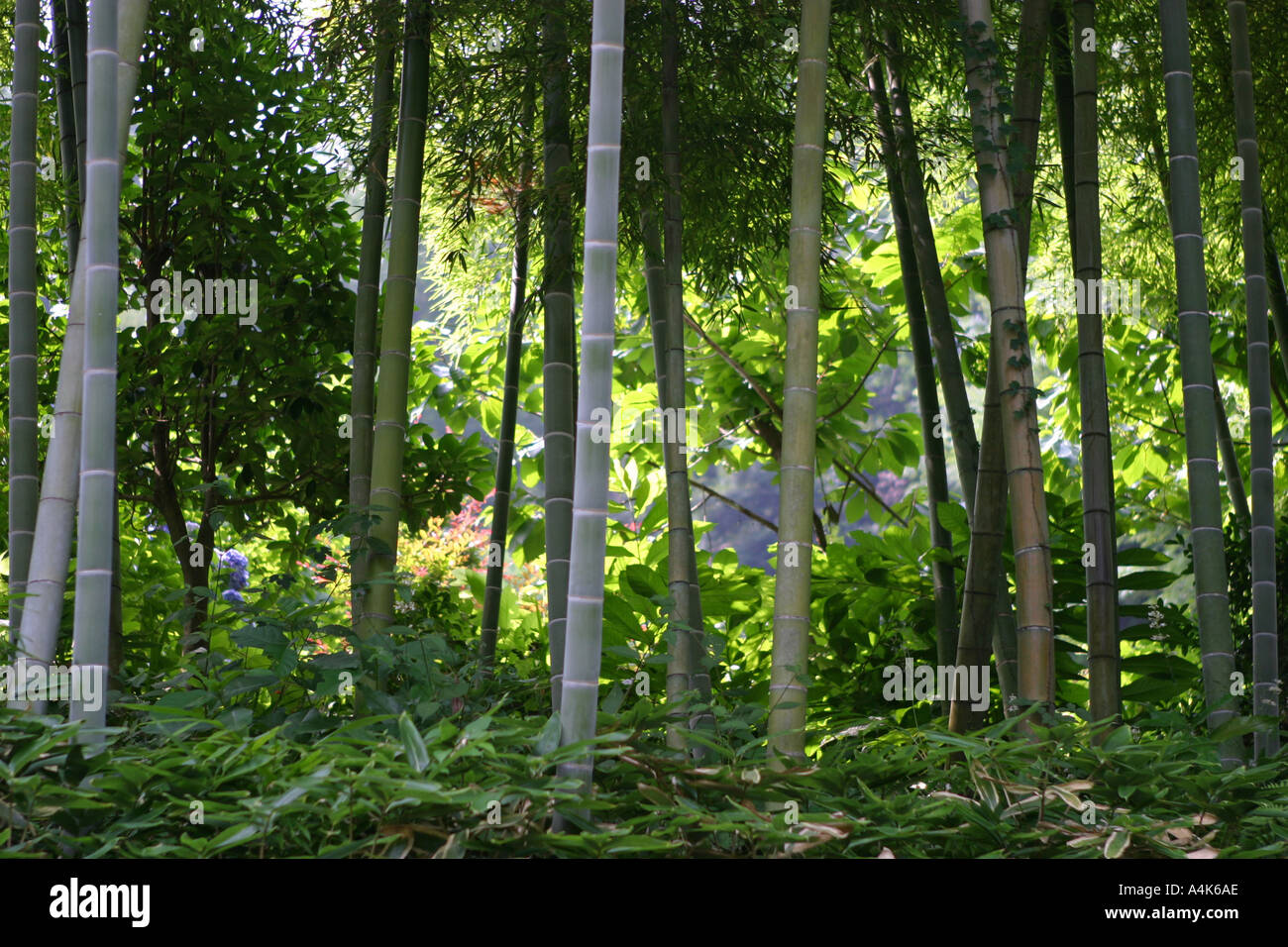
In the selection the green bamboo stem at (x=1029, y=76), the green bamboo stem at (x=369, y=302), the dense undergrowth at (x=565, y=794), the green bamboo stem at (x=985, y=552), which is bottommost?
the dense undergrowth at (x=565, y=794)

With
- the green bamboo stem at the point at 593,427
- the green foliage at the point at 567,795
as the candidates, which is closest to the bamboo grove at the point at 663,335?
the green bamboo stem at the point at 593,427

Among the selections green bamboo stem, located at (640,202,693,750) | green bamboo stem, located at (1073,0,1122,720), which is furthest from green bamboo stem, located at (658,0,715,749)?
green bamboo stem, located at (1073,0,1122,720)

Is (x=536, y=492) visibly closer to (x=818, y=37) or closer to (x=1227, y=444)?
(x=1227, y=444)

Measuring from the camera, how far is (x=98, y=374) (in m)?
2.29

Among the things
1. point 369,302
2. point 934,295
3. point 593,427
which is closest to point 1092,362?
point 934,295

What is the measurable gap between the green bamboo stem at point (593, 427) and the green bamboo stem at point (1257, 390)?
195cm

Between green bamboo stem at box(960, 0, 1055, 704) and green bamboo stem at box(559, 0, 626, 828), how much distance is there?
1.04m

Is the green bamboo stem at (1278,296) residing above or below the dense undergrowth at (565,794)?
above

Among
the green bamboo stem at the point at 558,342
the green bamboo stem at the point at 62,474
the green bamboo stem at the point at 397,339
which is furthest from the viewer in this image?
the green bamboo stem at the point at 558,342

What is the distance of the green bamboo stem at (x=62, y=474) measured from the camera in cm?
246

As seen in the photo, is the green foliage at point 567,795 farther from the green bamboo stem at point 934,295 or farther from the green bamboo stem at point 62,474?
the green bamboo stem at point 934,295

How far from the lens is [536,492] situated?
7051mm

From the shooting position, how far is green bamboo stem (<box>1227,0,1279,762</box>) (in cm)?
324
